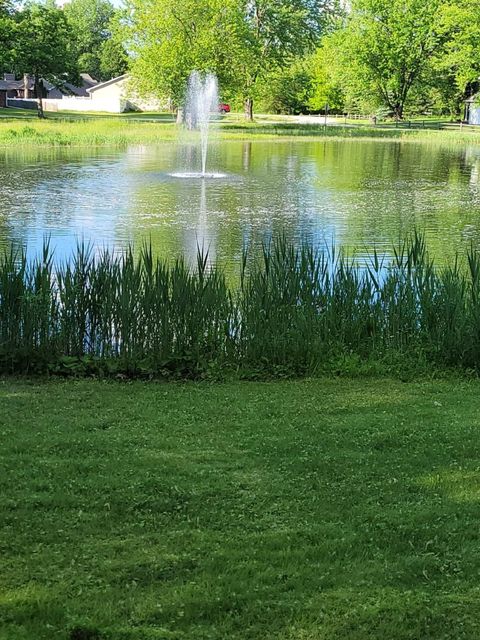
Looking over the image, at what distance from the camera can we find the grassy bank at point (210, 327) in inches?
265

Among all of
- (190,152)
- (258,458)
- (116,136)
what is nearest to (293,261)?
(258,458)

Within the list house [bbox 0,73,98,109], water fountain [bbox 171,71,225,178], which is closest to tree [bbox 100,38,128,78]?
house [bbox 0,73,98,109]

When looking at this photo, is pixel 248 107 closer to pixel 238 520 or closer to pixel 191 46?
pixel 191 46

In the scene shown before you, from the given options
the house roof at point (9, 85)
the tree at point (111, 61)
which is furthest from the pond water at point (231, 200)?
the tree at point (111, 61)

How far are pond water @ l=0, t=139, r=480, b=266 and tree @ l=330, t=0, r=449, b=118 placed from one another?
26.0m

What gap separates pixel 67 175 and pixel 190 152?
34.1 feet

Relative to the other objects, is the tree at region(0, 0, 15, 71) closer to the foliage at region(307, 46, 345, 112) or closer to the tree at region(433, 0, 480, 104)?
the tree at region(433, 0, 480, 104)

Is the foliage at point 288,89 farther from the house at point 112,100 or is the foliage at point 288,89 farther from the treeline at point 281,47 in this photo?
the house at point 112,100

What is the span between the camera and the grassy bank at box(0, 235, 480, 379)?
6734 mm

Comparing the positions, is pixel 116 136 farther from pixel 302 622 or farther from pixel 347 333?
pixel 302 622

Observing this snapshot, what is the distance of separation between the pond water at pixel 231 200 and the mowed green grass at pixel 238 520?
423 cm

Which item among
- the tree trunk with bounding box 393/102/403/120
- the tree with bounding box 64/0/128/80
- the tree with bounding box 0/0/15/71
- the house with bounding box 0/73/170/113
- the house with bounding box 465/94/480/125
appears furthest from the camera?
the tree with bounding box 64/0/128/80

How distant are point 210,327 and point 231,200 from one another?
12.7 m

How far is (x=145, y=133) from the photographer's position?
42.1 meters
